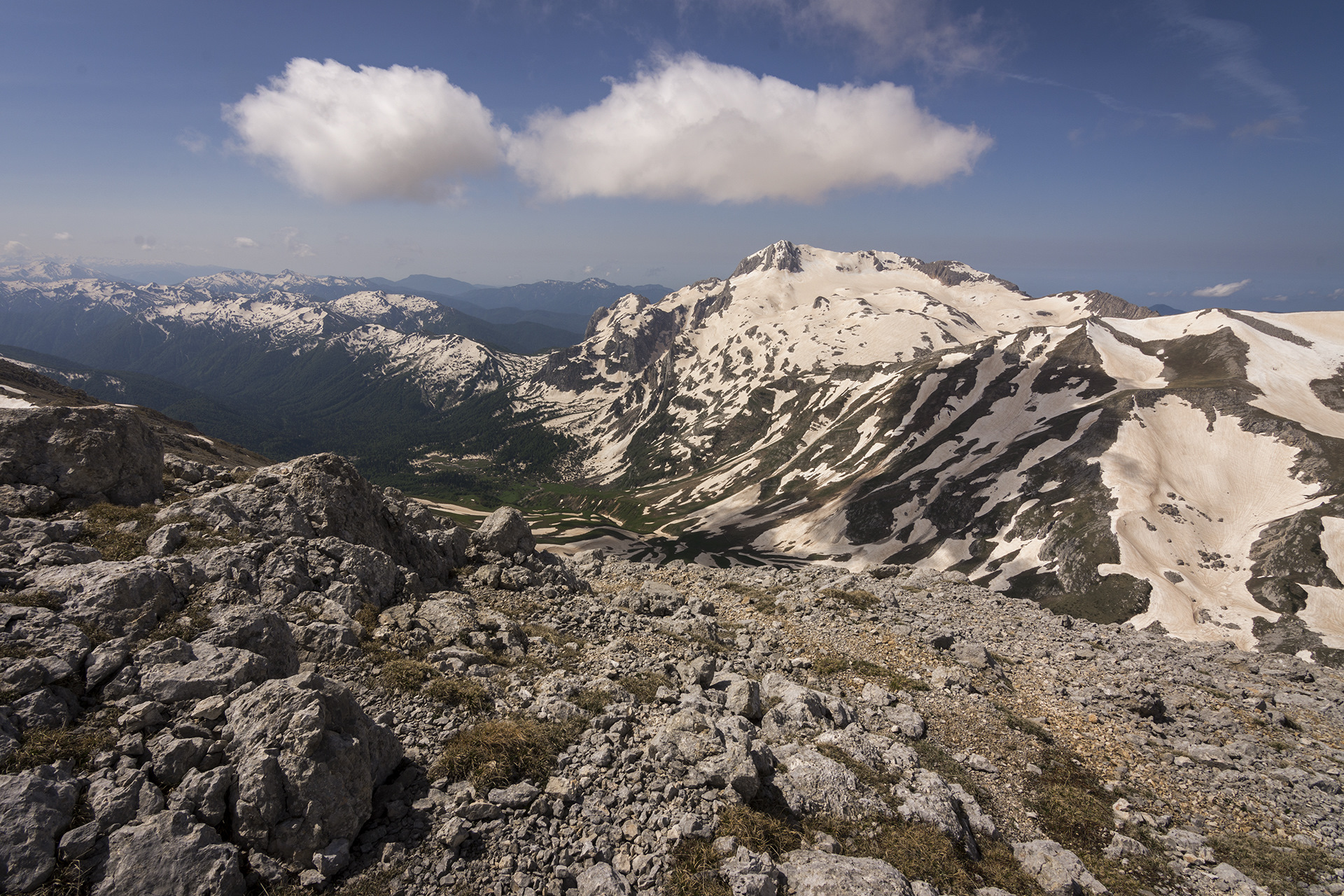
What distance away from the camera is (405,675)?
15281 mm

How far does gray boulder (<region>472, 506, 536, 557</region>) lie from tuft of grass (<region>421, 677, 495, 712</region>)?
55.0 ft

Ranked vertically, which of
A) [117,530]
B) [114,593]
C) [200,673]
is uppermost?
[117,530]

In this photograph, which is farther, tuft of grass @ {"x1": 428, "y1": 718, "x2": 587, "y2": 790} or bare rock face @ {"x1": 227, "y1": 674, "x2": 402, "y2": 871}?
tuft of grass @ {"x1": 428, "y1": 718, "x2": 587, "y2": 790}

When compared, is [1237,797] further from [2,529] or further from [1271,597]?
[1271,597]

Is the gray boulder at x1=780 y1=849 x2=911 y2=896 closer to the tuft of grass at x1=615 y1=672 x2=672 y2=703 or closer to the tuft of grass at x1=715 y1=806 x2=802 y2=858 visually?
the tuft of grass at x1=715 y1=806 x2=802 y2=858

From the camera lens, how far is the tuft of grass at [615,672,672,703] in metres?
17.7

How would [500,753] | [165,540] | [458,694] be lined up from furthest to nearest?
[165,540], [458,694], [500,753]

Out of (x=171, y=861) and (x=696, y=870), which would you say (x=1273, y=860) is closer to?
(x=696, y=870)

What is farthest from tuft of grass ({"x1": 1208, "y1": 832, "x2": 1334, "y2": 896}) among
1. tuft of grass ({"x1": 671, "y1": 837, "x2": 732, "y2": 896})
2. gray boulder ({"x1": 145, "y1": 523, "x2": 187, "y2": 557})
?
gray boulder ({"x1": 145, "y1": 523, "x2": 187, "y2": 557})

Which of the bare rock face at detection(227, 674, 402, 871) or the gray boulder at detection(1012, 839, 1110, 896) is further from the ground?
the bare rock face at detection(227, 674, 402, 871)

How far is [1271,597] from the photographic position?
82.9 m

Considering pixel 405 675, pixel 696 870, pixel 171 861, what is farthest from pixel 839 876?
pixel 171 861

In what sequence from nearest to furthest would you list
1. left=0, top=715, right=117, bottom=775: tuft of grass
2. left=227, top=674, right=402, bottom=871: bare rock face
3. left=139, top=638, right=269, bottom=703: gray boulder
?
left=0, top=715, right=117, bottom=775: tuft of grass → left=227, top=674, right=402, bottom=871: bare rock face → left=139, top=638, right=269, bottom=703: gray boulder

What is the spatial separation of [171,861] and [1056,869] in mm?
20556
